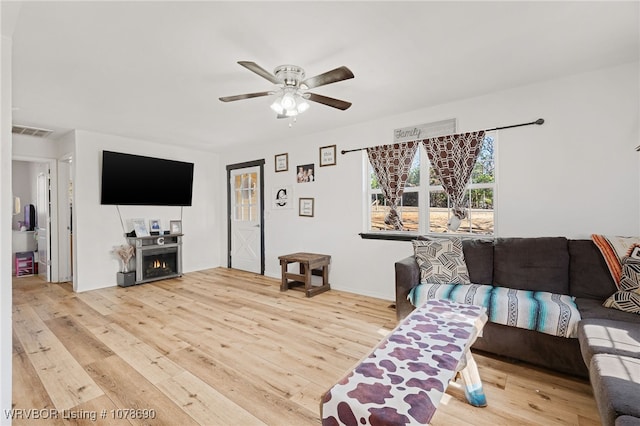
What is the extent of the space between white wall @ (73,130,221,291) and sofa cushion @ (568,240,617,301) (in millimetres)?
5663

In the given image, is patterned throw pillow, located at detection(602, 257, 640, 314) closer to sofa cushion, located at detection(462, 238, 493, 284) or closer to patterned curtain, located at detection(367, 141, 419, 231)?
sofa cushion, located at detection(462, 238, 493, 284)

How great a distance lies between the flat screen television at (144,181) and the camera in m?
4.51

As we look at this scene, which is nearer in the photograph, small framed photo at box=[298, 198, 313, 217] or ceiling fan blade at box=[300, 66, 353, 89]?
ceiling fan blade at box=[300, 66, 353, 89]

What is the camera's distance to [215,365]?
7.36 ft

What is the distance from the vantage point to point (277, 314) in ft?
10.9

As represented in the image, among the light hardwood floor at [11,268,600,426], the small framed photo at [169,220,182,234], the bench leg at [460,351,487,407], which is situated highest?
the small framed photo at [169,220,182,234]

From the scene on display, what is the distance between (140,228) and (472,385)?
16.7ft

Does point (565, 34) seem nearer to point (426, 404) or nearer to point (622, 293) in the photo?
point (622, 293)

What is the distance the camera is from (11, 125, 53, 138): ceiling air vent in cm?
419

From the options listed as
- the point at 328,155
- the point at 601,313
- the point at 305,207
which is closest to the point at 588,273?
the point at 601,313

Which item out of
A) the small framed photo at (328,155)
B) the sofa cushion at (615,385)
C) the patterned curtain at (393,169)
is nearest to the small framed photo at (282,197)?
the small framed photo at (328,155)

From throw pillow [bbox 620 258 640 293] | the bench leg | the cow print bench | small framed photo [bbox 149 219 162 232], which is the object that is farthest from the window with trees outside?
small framed photo [bbox 149 219 162 232]

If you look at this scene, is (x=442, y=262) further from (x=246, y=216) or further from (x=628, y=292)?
(x=246, y=216)

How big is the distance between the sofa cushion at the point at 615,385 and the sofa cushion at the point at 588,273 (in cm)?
107
